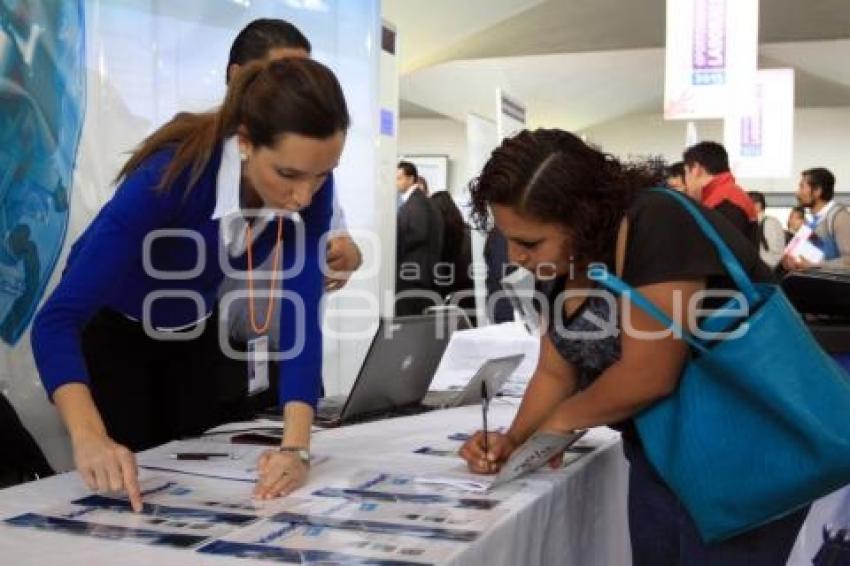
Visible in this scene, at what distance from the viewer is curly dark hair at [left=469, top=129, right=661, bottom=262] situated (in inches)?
46.2

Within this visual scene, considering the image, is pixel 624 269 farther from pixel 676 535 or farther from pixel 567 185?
pixel 676 535

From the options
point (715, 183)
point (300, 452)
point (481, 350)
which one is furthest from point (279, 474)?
point (715, 183)

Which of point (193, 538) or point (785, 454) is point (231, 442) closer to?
point (193, 538)

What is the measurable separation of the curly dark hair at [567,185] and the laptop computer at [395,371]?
578 mm

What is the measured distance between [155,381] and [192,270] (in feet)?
0.87

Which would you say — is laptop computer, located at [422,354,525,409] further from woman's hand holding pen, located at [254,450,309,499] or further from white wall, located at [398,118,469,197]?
white wall, located at [398,118,469,197]

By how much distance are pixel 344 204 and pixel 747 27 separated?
322cm

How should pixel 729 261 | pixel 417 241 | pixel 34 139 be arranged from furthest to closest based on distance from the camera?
pixel 417 241 < pixel 34 139 < pixel 729 261

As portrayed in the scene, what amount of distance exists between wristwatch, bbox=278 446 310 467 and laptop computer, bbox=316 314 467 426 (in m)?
0.36

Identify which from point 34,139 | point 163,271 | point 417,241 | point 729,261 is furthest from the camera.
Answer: point 417,241

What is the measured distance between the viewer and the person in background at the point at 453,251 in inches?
259

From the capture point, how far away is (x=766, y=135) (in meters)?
8.05

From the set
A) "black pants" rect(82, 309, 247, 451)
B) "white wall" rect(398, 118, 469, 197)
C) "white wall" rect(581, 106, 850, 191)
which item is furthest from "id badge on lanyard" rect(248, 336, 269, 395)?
"white wall" rect(398, 118, 469, 197)

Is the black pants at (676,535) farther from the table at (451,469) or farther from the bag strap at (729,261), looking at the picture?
the bag strap at (729,261)
